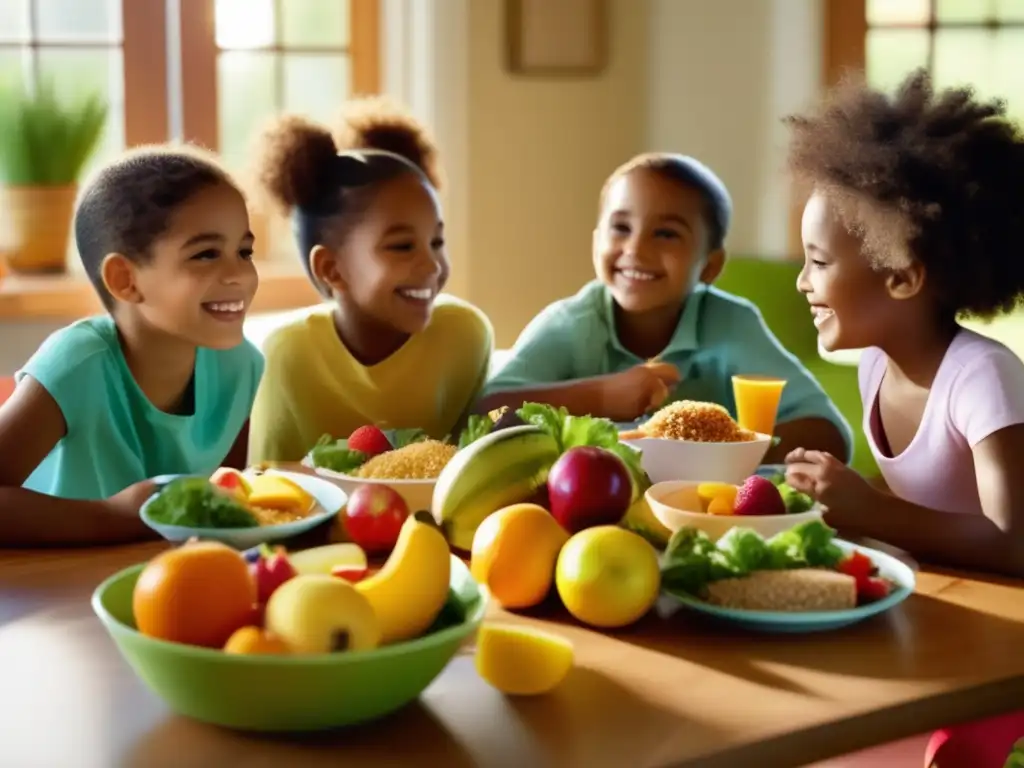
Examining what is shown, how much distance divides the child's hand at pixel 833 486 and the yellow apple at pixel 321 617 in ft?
2.07

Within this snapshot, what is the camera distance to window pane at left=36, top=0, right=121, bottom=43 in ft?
11.6

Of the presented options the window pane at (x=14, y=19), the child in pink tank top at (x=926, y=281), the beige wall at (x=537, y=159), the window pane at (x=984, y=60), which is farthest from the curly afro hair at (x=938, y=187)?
the window pane at (x=14, y=19)

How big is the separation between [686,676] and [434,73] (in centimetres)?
284

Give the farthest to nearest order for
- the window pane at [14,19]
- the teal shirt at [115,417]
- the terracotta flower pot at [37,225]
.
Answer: the window pane at [14,19]
the terracotta flower pot at [37,225]
the teal shirt at [115,417]

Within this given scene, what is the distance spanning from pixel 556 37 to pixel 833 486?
266 cm

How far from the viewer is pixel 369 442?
163cm

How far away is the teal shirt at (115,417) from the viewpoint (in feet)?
5.64

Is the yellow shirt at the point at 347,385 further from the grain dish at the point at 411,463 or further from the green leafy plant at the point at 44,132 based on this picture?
the green leafy plant at the point at 44,132

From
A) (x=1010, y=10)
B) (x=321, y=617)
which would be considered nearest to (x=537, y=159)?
(x=1010, y=10)

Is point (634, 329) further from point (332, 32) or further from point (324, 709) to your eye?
point (332, 32)

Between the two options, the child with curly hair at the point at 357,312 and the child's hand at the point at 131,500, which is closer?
the child's hand at the point at 131,500

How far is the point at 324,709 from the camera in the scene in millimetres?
891

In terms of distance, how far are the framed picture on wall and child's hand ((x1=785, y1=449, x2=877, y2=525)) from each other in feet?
8.50

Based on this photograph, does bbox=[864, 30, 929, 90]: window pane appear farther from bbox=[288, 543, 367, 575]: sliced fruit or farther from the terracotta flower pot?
bbox=[288, 543, 367, 575]: sliced fruit
